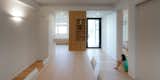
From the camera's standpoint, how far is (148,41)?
5.14m

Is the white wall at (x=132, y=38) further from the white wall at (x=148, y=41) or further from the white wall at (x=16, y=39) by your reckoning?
the white wall at (x=16, y=39)

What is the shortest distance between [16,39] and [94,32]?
964cm

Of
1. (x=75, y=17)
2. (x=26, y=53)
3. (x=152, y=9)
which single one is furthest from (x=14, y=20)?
(x=75, y=17)

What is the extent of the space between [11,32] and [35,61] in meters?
3.09

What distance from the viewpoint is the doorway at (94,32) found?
15.1 metres

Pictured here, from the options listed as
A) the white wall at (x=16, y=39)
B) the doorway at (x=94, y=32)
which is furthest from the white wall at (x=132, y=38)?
the doorway at (x=94, y=32)

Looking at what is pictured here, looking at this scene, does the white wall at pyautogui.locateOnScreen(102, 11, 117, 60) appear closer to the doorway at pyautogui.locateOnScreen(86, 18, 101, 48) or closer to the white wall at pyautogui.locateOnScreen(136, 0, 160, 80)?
the doorway at pyautogui.locateOnScreen(86, 18, 101, 48)

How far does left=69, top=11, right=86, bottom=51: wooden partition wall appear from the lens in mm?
12797

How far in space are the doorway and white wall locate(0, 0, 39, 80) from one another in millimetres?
7036

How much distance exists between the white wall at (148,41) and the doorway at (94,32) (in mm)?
9330

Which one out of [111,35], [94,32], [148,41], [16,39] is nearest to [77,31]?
[94,32]

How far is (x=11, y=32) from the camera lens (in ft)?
18.9

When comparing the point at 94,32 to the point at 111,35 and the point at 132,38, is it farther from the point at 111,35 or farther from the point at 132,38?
the point at 132,38

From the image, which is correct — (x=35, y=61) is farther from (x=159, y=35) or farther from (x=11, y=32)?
(x=159, y=35)
